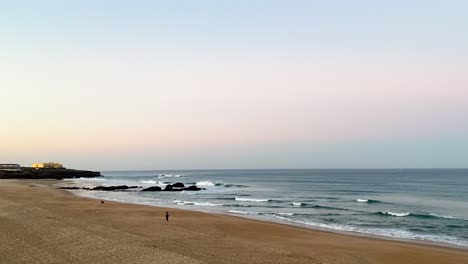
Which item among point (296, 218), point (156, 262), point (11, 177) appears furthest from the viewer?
point (11, 177)

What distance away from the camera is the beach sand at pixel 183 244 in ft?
48.5

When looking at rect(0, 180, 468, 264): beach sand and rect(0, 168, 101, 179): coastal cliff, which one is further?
rect(0, 168, 101, 179): coastal cliff

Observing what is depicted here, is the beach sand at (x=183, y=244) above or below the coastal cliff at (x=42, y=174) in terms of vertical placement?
below

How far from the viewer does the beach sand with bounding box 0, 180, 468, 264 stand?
14.8 m

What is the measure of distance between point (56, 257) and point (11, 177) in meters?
93.0

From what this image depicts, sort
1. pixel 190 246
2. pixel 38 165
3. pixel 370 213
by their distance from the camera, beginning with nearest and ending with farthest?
1. pixel 190 246
2. pixel 370 213
3. pixel 38 165

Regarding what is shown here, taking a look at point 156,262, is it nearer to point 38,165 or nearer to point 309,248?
point 309,248

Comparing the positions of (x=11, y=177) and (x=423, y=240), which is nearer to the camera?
(x=423, y=240)

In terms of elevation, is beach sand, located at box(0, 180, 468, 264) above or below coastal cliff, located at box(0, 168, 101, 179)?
below

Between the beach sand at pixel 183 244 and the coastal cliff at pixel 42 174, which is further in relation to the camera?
the coastal cliff at pixel 42 174

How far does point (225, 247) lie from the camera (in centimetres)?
1792

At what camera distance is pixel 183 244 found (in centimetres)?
1784

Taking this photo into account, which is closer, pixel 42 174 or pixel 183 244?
pixel 183 244

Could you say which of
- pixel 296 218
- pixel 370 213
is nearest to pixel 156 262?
pixel 296 218
